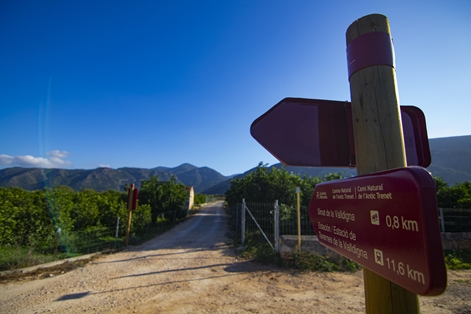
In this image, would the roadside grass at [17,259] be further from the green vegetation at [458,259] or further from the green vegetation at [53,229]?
the green vegetation at [458,259]

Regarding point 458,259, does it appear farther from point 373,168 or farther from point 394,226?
point 394,226

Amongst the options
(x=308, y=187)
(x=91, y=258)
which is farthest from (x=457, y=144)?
(x=91, y=258)

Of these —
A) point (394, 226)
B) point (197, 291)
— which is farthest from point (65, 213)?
point (394, 226)

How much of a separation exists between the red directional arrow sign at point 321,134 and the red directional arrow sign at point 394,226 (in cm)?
28

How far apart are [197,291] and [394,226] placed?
515 cm

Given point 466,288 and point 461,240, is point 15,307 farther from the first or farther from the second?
point 461,240

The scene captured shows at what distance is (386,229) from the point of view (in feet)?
2.31

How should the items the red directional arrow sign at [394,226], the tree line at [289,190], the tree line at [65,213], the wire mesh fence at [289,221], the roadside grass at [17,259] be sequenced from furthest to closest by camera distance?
the tree line at [289,190] < the wire mesh fence at [289,221] < the tree line at [65,213] < the roadside grass at [17,259] < the red directional arrow sign at [394,226]

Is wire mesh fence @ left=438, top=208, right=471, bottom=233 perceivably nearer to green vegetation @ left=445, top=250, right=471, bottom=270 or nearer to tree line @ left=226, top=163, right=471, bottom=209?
tree line @ left=226, top=163, right=471, bottom=209

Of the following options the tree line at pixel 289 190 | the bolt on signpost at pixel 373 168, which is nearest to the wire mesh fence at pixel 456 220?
the tree line at pixel 289 190

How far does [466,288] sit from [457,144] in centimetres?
19595

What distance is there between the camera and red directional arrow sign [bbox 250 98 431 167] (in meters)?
1.23

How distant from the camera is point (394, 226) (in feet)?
2.21

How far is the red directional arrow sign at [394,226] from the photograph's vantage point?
21.8 inches
